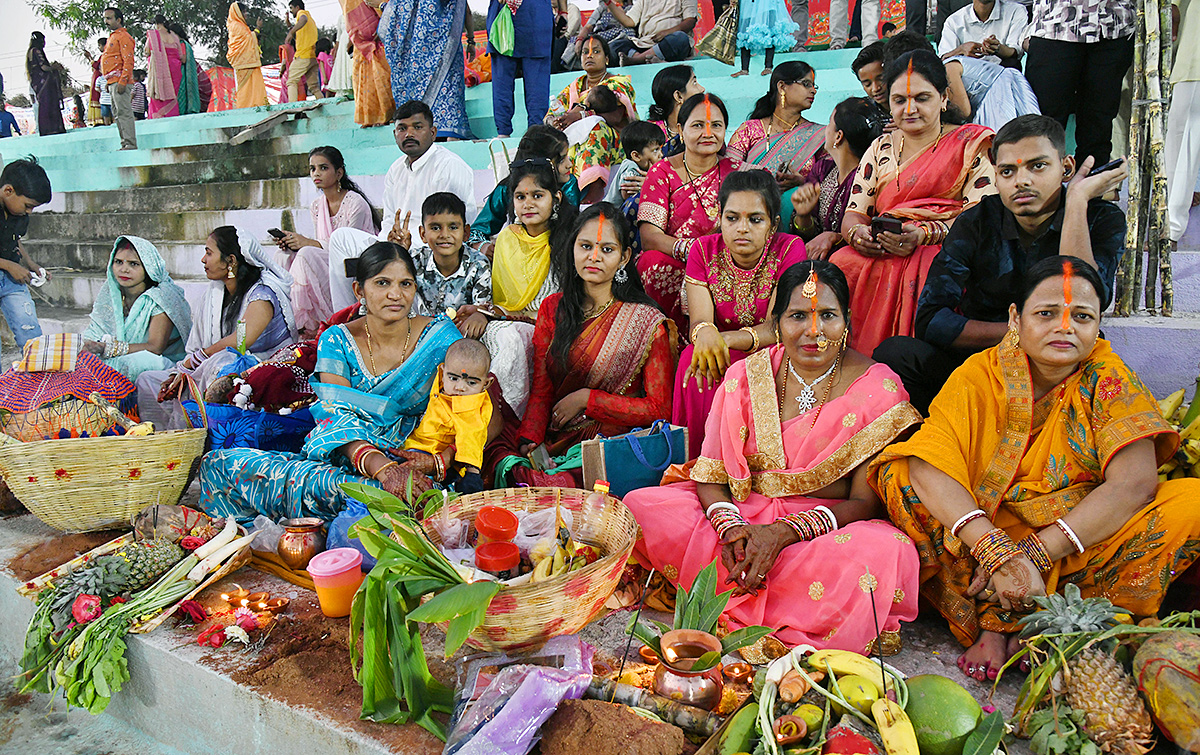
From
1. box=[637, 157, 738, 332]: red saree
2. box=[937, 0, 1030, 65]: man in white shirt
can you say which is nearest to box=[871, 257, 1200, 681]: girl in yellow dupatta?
box=[637, 157, 738, 332]: red saree

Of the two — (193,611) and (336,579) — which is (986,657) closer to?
(336,579)

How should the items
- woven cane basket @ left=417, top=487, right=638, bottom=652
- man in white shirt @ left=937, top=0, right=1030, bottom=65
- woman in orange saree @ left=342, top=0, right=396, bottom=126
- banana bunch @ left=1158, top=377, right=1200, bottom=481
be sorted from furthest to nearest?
1. woman in orange saree @ left=342, top=0, right=396, bottom=126
2. man in white shirt @ left=937, top=0, right=1030, bottom=65
3. banana bunch @ left=1158, top=377, right=1200, bottom=481
4. woven cane basket @ left=417, top=487, right=638, bottom=652

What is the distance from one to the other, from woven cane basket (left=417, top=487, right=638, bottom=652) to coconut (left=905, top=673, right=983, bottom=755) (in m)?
0.83

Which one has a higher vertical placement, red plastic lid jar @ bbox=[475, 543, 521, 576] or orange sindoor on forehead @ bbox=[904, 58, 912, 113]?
orange sindoor on forehead @ bbox=[904, 58, 912, 113]

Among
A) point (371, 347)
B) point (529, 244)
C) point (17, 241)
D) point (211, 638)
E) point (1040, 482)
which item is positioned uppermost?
point (17, 241)

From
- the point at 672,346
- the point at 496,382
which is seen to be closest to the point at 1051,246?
the point at 672,346

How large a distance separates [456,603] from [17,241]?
21.9 feet

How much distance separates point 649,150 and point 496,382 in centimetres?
219

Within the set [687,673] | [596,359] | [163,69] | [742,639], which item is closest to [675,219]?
[596,359]

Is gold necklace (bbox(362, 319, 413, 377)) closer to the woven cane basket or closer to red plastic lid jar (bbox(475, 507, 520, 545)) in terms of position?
the woven cane basket

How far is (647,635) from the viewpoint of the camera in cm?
220

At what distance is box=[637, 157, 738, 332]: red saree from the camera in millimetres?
4168

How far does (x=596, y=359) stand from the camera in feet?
12.2

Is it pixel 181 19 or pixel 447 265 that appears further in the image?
pixel 181 19
